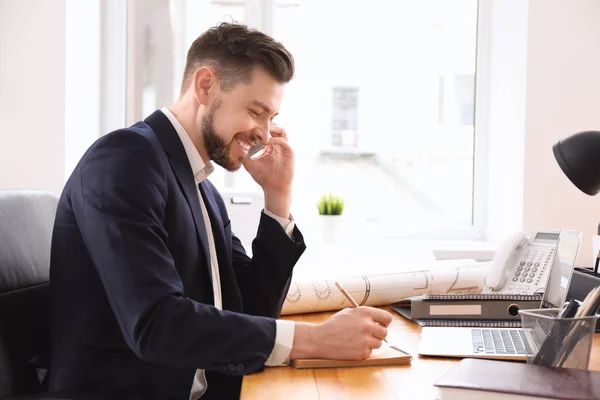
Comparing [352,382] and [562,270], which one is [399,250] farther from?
[352,382]

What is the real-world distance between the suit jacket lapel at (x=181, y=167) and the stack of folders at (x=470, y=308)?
534 mm

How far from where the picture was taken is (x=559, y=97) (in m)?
2.89

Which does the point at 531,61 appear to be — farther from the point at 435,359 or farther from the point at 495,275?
the point at 435,359

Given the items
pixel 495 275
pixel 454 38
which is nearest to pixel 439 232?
pixel 454 38

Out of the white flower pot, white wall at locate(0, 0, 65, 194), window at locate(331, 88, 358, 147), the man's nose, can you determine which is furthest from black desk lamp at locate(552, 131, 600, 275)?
window at locate(331, 88, 358, 147)

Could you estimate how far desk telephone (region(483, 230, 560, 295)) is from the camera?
1.84 meters

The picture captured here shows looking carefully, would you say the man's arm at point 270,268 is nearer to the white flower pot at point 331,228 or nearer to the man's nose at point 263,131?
the man's nose at point 263,131

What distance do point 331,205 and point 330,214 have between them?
0.04 metres

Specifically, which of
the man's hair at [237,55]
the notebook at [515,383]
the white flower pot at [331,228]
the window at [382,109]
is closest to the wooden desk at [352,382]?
the notebook at [515,383]

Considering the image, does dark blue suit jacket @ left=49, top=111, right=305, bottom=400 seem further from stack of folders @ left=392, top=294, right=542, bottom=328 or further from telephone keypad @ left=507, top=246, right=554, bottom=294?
telephone keypad @ left=507, top=246, right=554, bottom=294

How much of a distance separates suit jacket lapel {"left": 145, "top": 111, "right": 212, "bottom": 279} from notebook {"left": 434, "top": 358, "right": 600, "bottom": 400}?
0.62 meters

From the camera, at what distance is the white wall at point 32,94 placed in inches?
110

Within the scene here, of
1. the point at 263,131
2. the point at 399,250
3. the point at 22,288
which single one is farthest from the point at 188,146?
the point at 399,250

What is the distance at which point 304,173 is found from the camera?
345cm
